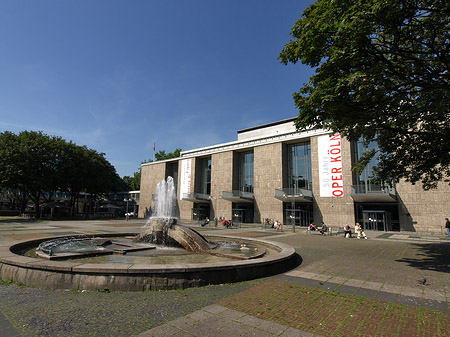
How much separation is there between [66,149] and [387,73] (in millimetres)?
48944

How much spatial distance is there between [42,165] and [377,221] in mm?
49427

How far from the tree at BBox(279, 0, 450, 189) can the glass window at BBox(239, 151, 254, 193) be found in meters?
34.7

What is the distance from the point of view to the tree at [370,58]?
685cm

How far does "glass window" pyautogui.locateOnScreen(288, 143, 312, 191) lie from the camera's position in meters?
38.5

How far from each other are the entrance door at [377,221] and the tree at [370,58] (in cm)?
2404

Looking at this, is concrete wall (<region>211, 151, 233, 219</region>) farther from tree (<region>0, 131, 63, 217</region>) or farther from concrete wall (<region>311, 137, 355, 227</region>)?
tree (<region>0, 131, 63, 217</region>)

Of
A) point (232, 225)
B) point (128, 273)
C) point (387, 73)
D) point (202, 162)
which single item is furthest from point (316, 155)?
point (128, 273)

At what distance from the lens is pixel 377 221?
31.4 m

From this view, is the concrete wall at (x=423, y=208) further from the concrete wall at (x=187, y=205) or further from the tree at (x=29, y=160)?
the tree at (x=29, y=160)

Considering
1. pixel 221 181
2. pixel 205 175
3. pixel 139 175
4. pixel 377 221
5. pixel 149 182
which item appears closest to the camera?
pixel 377 221

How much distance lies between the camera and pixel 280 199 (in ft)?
127

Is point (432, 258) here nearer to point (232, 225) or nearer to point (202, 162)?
point (232, 225)

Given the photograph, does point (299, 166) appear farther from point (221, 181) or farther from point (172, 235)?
point (172, 235)

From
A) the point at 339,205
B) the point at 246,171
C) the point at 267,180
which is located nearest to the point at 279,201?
the point at 267,180
